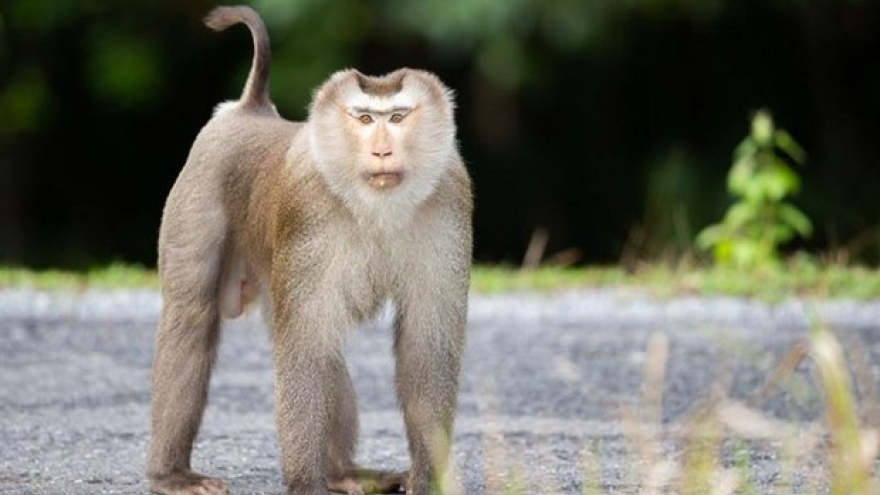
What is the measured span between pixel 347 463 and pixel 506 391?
2136 mm

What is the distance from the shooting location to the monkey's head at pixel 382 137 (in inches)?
192

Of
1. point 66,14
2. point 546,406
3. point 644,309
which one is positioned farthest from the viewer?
point 66,14

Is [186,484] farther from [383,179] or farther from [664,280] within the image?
[664,280]

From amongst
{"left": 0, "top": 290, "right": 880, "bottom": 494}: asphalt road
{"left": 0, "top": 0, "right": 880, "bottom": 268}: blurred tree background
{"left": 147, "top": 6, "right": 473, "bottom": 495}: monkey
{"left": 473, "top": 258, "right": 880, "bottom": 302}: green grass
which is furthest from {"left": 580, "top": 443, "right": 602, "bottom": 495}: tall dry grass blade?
{"left": 0, "top": 0, "right": 880, "bottom": 268}: blurred tree background

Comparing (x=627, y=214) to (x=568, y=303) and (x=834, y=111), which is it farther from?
(x=568, y=303)

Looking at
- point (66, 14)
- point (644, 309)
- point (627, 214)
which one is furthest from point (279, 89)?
point (644, 309)

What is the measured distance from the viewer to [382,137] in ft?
16.0

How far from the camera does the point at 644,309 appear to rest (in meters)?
9.56

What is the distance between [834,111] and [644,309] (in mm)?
7926

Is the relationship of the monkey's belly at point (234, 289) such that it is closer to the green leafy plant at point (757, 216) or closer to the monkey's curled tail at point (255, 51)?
the monkey's curled tail at point (255, 51)

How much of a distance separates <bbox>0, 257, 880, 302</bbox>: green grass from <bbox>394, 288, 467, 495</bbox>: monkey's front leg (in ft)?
15.7

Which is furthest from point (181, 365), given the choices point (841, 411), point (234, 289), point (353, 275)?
point (841, 411)

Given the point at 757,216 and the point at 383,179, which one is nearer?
the point at 383,179

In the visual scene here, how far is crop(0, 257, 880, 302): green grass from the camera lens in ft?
32.4
